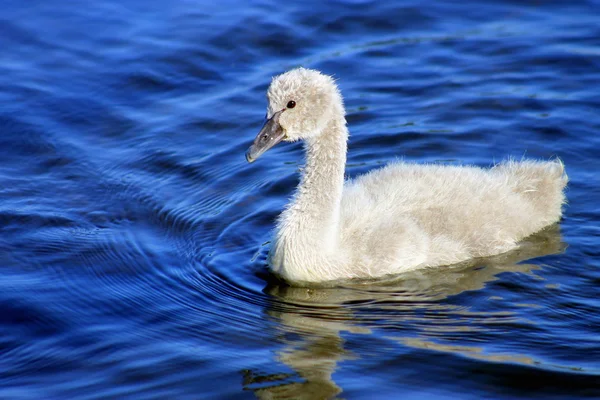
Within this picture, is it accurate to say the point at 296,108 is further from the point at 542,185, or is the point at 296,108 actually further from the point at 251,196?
the point at 542,185

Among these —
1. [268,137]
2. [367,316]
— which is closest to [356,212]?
[268,137]

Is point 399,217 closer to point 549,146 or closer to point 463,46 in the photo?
point 549,146

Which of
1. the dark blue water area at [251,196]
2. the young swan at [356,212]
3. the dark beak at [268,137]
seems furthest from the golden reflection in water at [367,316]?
the dark beak at [268,137]

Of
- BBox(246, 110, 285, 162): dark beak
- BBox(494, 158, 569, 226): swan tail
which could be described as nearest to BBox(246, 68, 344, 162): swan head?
BBox(246, 110, 285, 162): dark beak

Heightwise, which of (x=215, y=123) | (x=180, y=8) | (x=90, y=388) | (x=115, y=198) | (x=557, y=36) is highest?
(x=180, y=8)

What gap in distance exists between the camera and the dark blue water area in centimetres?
655

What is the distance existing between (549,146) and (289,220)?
3.40 metres

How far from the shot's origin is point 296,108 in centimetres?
766

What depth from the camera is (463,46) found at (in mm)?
12359

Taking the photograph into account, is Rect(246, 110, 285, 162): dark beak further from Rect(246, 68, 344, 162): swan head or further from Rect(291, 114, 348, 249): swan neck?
Rect(291, 114, 348, 249): swan neck

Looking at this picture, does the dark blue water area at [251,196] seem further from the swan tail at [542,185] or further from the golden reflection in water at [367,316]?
the swan tail at [542,185]

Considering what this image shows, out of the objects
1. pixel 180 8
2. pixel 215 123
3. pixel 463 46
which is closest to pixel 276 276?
pixel 215 123

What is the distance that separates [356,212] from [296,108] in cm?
102

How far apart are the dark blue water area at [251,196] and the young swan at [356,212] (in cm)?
17
